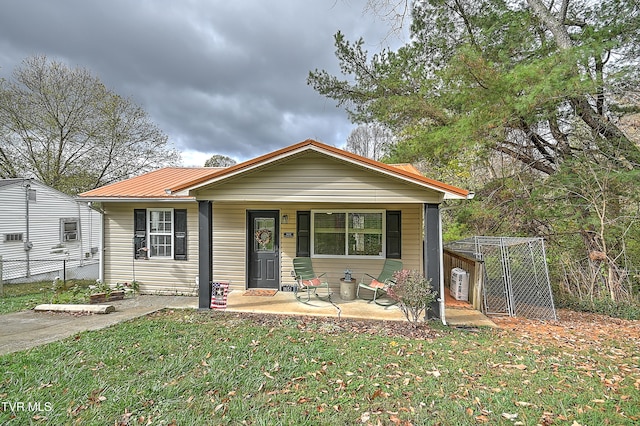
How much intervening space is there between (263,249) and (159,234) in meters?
3.01

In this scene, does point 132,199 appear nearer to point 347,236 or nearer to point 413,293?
point 347,236

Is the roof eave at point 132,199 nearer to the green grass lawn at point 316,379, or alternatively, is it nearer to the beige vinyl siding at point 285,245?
the beige vinyl siding at point 285,245

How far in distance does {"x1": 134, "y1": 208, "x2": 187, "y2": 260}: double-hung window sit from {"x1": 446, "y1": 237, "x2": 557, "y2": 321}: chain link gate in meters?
7.63

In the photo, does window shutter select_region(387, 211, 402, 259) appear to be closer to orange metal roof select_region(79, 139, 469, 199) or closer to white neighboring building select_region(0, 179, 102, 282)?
orange metal roof select_region(79, 139, 469, 199)

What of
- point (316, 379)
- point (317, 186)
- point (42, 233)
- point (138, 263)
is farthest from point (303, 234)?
point (42, 233)

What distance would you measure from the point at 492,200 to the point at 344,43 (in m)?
7.09

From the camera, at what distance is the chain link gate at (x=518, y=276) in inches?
244

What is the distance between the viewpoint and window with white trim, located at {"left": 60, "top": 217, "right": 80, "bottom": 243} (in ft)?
43.0

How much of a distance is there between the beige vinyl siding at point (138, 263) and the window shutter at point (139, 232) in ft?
0.34

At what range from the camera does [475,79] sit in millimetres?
6969

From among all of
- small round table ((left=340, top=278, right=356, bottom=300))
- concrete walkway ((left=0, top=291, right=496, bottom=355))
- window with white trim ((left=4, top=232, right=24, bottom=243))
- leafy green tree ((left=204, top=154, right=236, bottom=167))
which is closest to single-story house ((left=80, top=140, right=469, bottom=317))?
small round table ((left=340, top=278, right=356, bottom=300))

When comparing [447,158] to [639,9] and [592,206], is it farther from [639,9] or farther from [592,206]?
[639,9]

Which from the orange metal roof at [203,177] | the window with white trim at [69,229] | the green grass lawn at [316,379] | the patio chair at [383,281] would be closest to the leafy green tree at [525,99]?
the orange metal roof at [203,177]

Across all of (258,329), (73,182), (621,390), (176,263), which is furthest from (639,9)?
(73,182)
